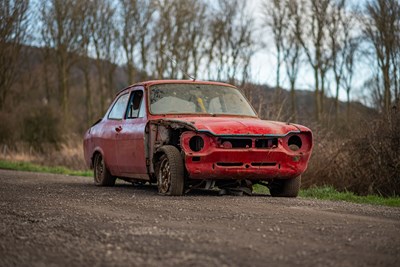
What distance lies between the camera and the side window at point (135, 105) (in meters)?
11.2

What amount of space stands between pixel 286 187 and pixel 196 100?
2017 millimetres

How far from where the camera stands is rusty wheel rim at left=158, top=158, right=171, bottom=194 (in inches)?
391

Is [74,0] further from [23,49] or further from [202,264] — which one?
[202,264]

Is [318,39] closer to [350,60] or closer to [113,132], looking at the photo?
[350,60]

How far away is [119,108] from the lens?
40.7ft

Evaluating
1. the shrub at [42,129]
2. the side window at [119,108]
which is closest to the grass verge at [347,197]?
the side window at [119,108]

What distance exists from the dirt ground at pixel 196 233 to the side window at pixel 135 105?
8.52ft

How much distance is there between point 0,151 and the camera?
1149 inches

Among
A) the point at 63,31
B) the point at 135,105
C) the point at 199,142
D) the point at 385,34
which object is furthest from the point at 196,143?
the point at 63,31

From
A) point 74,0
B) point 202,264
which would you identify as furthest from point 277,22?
point 202,264

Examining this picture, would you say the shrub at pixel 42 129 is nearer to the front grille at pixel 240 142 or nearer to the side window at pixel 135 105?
the side window at pixel 135 105

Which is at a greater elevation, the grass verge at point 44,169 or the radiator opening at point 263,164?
the radiator opening at point 263,164

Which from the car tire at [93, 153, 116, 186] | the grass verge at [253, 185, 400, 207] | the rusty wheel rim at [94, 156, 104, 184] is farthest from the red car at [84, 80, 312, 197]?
the grass verge at [253, 185, 400, 207]

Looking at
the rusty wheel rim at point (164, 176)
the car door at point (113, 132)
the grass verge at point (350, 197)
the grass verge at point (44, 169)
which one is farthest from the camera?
the grass verge at point (44, 169)
